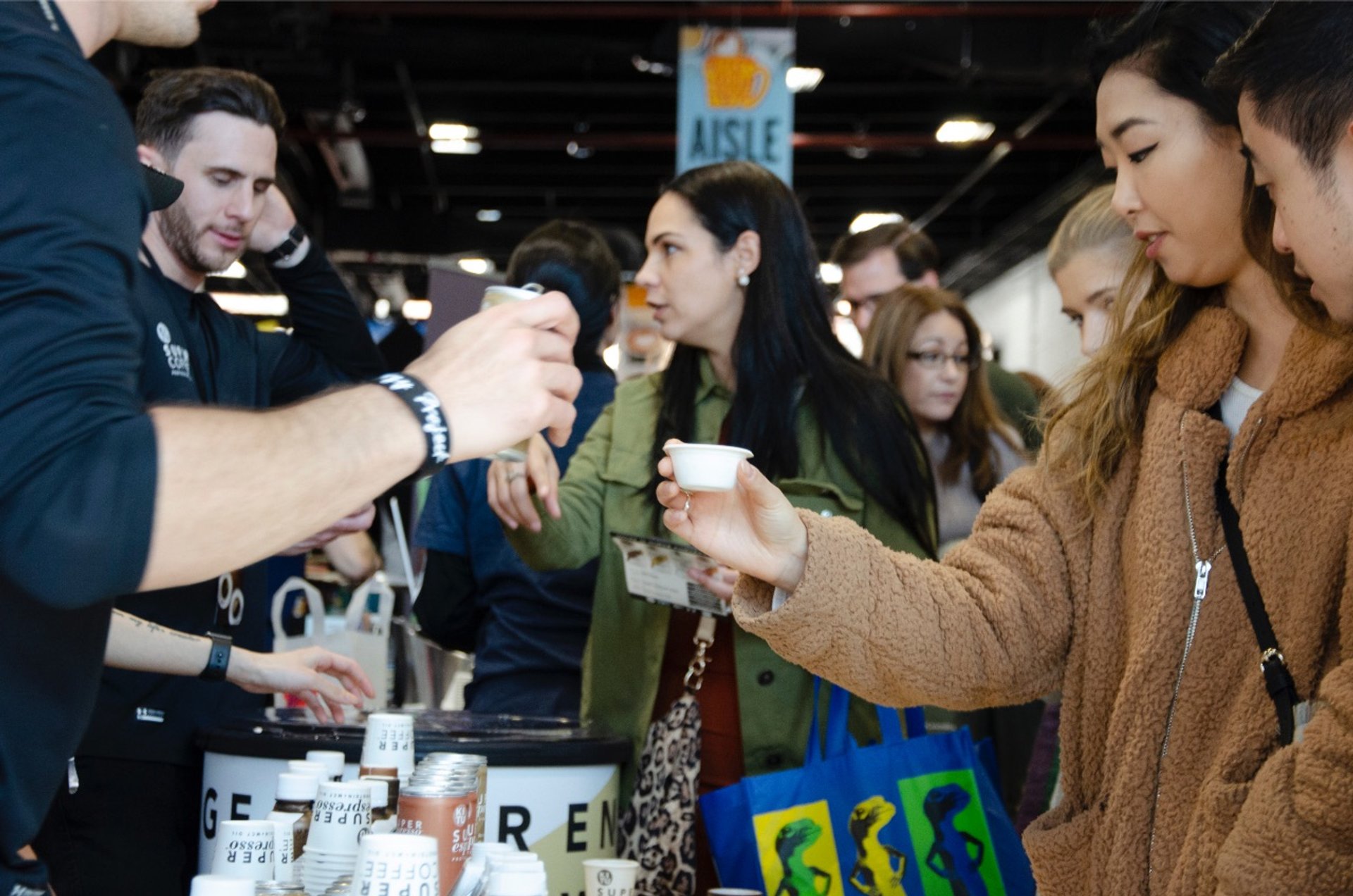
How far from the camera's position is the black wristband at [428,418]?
1190mm

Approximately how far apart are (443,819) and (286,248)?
7.68 feet

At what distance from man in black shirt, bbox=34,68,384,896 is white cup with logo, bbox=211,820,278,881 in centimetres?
72

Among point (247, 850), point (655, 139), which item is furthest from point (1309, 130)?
point (655, 139)

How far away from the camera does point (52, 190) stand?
1053mm

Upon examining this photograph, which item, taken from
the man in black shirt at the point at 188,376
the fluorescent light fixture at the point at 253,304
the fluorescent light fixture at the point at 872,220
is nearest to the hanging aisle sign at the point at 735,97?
the fluorescent light fixture at the point at 872,220

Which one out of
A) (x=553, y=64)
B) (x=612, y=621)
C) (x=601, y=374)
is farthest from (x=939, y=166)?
(x=612, y=621)

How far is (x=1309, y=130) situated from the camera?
1475 millimetres

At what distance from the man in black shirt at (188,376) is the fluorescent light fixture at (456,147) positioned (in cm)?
937

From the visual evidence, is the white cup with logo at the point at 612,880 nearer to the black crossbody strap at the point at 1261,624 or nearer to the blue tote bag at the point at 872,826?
the blue tote bag at the point at 872,826

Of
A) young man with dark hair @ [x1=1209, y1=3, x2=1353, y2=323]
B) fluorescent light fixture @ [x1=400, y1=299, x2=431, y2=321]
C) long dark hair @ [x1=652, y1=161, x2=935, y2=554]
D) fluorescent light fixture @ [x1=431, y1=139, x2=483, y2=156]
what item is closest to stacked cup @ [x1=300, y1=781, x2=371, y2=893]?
young man with dark hair @ [x1=1209, y1=3, x2=1353, y2=323]

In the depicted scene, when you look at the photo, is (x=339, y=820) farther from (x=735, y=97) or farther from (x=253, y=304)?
(x=253, y=304)

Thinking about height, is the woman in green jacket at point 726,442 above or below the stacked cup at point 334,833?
above

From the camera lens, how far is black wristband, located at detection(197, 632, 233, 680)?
234cm

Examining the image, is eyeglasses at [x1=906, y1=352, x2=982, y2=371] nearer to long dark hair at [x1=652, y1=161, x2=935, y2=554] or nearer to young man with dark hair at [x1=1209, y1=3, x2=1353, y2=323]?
long dark hair at [x1=652, y1=161, x2=935, y2=554]
